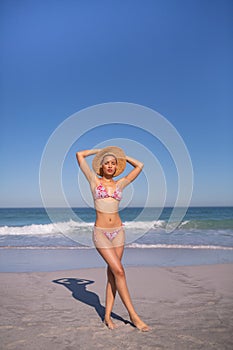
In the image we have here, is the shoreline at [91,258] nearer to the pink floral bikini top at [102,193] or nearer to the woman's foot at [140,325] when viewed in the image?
the woman's foot at [140,325]

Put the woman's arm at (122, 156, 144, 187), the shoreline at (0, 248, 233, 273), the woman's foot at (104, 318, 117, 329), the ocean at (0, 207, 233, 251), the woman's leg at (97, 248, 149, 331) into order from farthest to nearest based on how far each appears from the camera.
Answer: the ocean at (0, 207, 233, 251), the shoreline at (0, 248, 233, 273), the woman's arm at (122, 156, 144, 187), the woman's foot at (104, 318, 117, 329), the woman's leg at (97, 248, 149, 331)

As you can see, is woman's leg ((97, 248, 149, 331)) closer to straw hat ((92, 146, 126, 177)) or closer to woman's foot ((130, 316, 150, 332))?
woman's foot ((130, 316, 150, 332))

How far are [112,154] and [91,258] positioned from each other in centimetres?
739

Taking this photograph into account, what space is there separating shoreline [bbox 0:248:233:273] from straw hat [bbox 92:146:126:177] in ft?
17.9

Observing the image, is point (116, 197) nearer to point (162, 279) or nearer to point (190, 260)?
point (162, 279)

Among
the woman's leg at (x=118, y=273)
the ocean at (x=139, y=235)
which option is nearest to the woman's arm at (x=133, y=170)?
the ocean at (x=139, y=235)

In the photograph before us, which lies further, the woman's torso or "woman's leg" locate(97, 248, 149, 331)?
the woman's torso

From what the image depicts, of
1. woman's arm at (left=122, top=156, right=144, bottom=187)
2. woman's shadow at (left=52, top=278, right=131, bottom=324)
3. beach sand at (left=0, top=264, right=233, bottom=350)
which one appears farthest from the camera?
woman's shadow at (left=52, top=278, right=131, bottom=324)

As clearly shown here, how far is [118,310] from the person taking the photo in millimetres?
5262

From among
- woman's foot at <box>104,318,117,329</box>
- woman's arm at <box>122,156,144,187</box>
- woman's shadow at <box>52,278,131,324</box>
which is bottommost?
woman's shadow at <box>52,278,131,324</box>

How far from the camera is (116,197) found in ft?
14.7

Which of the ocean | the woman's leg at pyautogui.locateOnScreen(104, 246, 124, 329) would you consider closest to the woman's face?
the woman's leg at pyautogui.locateOnScreen(104, 246, 124, 329)

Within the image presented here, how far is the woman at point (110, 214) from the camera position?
13.8 feet

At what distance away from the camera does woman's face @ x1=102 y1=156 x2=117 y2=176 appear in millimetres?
4480
